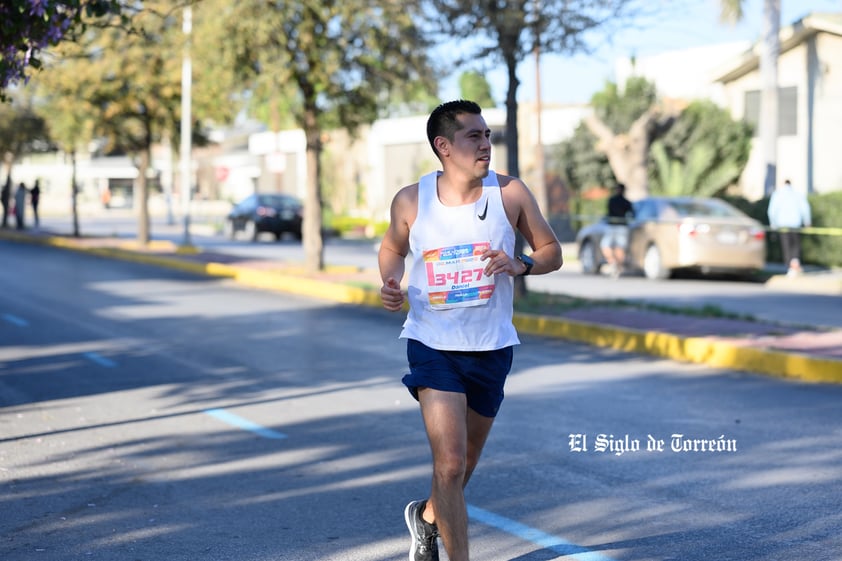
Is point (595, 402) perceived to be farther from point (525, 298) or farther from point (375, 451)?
point (525, 298)

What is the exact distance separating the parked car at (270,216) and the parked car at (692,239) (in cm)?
1945

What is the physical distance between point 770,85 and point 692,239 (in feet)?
25.5

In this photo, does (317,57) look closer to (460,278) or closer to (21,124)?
(460,278)

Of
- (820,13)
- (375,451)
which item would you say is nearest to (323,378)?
(375,451)

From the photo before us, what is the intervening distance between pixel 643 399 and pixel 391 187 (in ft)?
154

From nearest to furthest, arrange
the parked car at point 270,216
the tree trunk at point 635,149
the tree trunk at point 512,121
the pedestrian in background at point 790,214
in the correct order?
the tree trunk at point 512,121 → the pedestrian in background at point 790,214 → the tree trunk at point 635,149 → the parked car at point 270,216

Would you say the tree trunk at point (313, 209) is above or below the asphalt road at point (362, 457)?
above

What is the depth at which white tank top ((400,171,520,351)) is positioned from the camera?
514cm

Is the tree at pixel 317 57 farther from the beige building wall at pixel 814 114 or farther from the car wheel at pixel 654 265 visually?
the beige building wall at pixel 814 114

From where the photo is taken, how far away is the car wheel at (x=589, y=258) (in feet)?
87.5

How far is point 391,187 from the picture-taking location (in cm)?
5700

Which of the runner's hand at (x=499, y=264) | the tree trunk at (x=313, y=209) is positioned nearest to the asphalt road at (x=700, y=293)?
the tree trunk at (x=313, y=209)

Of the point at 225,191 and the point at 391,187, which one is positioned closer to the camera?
the point at 391,187

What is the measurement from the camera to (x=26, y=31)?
10016 mm
